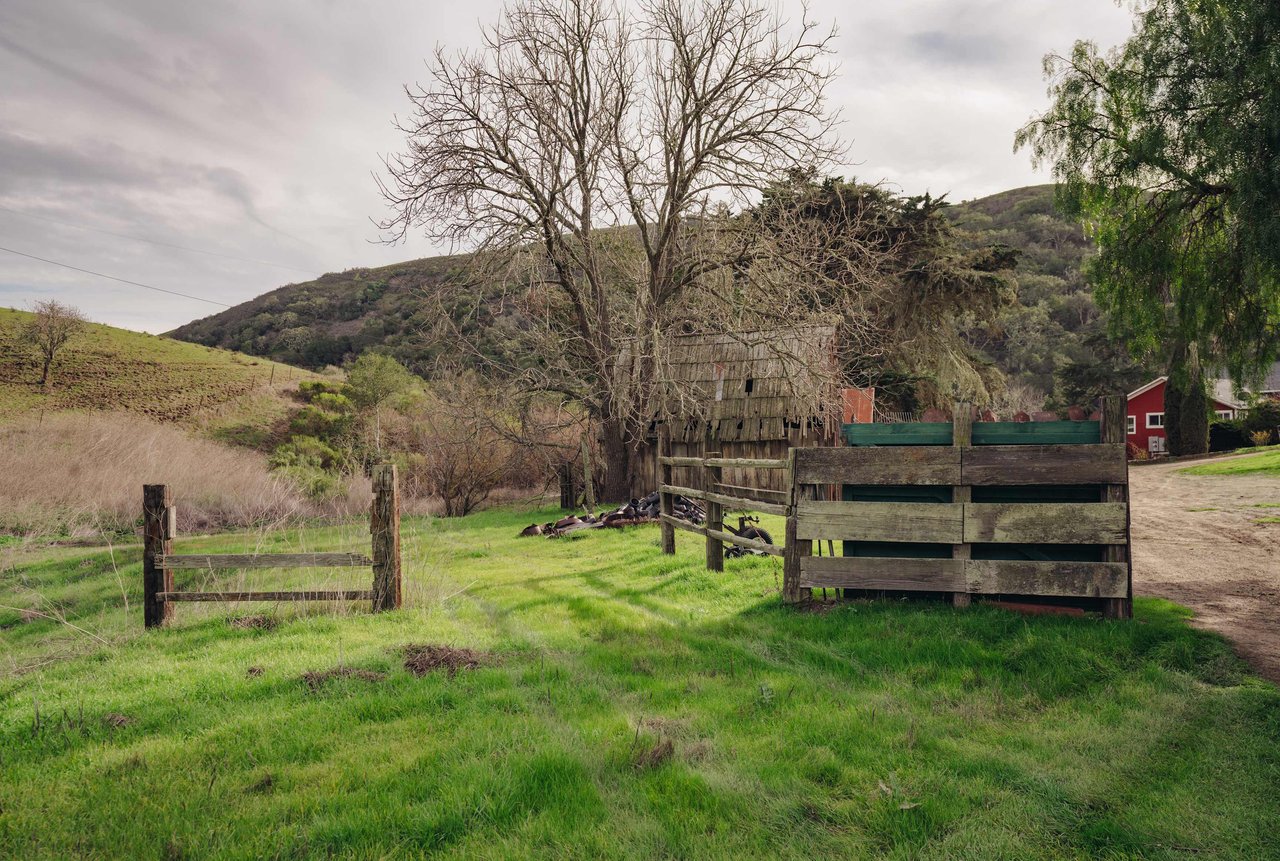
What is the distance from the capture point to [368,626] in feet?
23.3

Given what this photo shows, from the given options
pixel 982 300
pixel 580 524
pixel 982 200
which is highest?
pixel 982 200

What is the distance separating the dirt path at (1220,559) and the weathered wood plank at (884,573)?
2.11 meters

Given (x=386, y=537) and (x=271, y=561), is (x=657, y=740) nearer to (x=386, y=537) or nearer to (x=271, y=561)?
(x=386, y=537)

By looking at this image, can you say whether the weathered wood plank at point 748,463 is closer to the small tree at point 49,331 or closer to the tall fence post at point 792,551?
the tall fence post at point 792,551

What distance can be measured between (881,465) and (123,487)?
886 inches

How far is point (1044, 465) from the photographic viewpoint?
6375mm

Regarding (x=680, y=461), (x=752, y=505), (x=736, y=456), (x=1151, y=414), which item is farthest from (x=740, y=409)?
(x=1151, y=414)

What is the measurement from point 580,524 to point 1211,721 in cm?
1246

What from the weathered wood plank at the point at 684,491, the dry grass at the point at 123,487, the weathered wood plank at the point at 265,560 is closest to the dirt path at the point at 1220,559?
the weathered wood plank at the point at 684,491

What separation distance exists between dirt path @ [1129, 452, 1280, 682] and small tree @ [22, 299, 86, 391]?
56367 mm

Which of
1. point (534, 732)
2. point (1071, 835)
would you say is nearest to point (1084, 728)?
point (1071, 835)

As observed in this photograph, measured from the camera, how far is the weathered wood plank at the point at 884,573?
661 centimetres

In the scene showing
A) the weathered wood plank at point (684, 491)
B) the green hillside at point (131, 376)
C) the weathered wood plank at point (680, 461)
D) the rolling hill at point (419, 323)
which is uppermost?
the rolling hill at point (419, 323)

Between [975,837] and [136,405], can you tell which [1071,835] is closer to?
[975,837]
